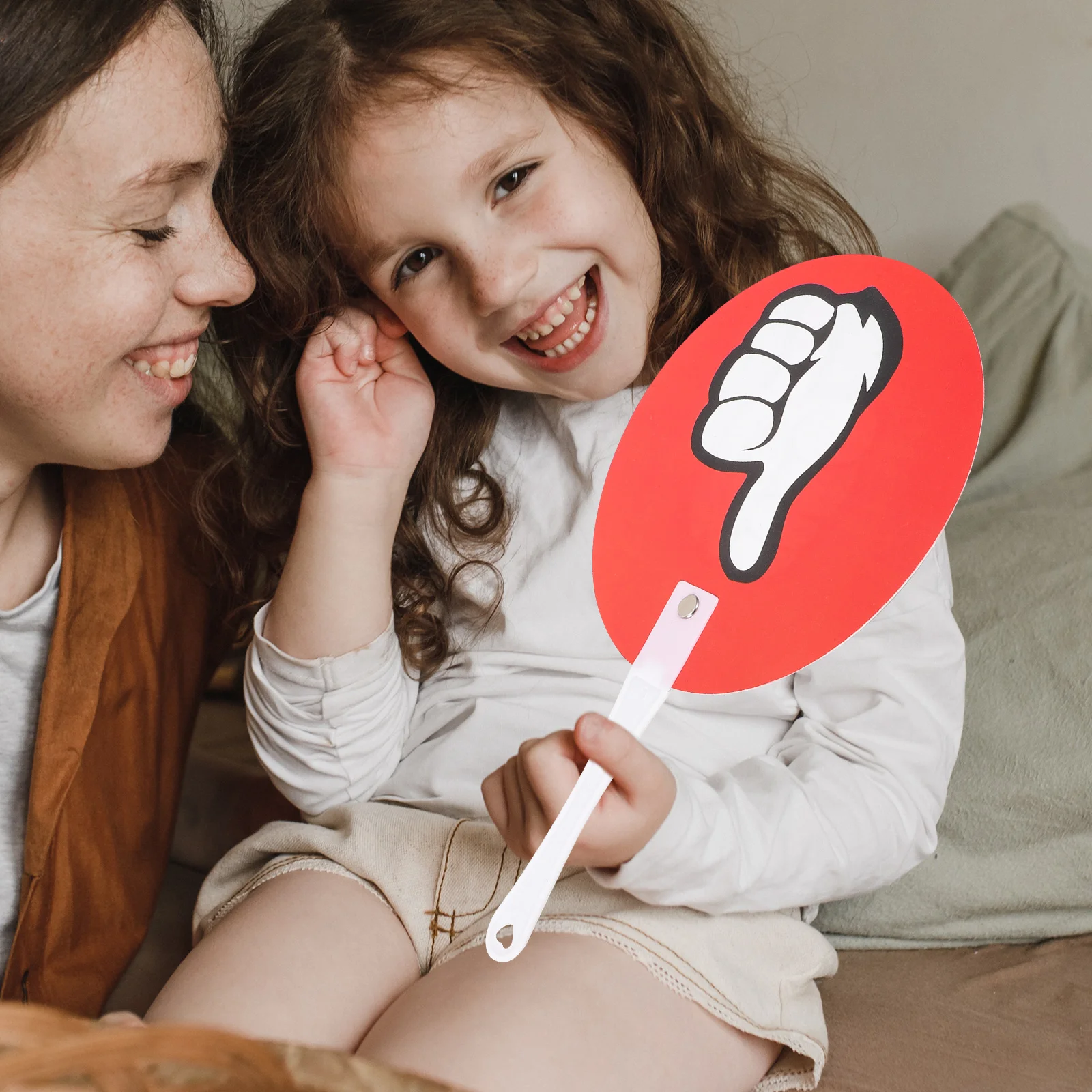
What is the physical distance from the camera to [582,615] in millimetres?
983

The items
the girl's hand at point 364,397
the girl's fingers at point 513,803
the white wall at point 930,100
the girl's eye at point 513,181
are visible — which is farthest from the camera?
the white wall at point 930,100

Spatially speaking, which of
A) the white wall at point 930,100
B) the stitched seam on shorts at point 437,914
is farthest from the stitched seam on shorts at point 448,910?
the white wall at point 930,100

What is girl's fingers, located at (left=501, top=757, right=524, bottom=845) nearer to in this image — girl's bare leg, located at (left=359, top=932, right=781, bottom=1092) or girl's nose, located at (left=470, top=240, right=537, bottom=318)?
girl's bare leg, located at (left=359, top=932, right=781, bottom=1092)

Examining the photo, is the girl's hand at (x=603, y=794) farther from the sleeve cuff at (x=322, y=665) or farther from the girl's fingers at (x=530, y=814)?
the sleeve cuff at (x=322, y=665)

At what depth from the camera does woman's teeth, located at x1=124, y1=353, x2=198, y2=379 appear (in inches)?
35.3

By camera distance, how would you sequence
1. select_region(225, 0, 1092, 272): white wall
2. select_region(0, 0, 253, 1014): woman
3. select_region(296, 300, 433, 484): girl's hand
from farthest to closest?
select_region(225, 0, 1092, 272): white wall < select_region(296, 300, 433, 484): girl's hand < select_region(0, 0, 253, 1014): woman

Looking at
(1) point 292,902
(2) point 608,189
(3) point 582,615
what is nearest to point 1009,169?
(2) point 608,189

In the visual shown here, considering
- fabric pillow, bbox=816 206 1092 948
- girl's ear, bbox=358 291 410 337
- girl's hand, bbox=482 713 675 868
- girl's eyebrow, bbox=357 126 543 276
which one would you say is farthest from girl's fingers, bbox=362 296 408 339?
fabric pillow, bbox=816 206 1092 948

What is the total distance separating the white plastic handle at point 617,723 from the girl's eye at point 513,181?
1.34ft

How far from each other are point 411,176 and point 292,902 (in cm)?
56

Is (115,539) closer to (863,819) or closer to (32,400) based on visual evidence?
(32,400)

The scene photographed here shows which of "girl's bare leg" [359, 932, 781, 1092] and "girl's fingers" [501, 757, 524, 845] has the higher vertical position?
"girl's fingers" [501, 757, 524, 845]

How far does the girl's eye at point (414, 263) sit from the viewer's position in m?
0.91

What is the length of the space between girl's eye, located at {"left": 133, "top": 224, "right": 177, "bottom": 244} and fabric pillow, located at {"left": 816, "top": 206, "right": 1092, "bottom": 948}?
80 cm
